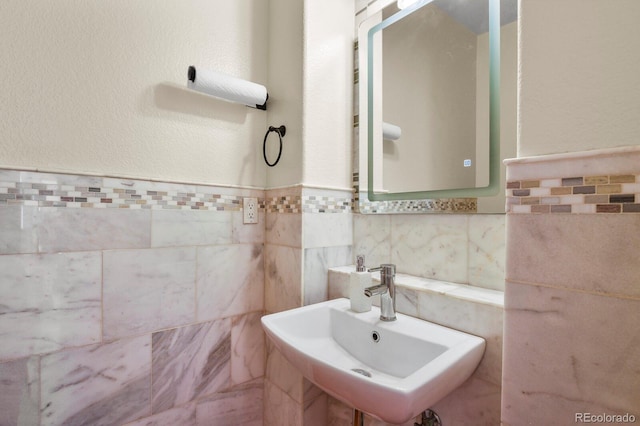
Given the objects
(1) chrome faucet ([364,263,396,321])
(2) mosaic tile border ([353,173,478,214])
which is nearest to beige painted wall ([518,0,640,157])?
(2) mosaic tile border ([353,173,478,214])

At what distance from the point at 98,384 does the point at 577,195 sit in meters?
1.48

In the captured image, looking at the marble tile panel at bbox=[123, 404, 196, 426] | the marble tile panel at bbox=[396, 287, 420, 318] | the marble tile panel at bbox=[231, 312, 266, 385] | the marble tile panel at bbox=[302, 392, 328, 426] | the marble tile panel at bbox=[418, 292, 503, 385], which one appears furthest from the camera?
the marble tile panel at bbox=[231, 312, 266, 385]

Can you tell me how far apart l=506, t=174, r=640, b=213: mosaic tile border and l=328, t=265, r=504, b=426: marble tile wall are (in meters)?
0.31

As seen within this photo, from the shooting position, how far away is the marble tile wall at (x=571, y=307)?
0.55 meters

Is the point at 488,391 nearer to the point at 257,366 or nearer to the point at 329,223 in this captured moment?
the point at 329,223

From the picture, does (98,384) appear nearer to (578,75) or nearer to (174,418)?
(174,418)

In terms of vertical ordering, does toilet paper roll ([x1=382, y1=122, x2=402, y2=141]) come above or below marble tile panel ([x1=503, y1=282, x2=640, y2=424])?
above

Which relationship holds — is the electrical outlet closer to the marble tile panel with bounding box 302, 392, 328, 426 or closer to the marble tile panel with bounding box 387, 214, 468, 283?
the marble tile panel with bounding box 387, 214, 468, 283

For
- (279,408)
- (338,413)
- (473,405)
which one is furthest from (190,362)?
(473,405)

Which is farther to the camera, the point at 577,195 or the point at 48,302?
the point at 48,302

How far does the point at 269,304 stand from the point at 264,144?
73 centimetres

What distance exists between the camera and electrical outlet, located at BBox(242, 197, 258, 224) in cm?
139

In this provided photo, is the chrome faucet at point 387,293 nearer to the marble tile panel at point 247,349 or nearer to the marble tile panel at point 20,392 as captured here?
the marble tile panel at point 247,349

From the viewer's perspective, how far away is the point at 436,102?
1.17 m
